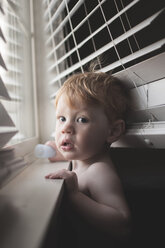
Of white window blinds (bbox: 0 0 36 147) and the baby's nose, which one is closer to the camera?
the baby's nose

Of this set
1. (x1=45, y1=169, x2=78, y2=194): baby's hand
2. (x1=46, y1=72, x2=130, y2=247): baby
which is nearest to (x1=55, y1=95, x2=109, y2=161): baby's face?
(x1=46, y1=72, x2=130, y2=247): baby

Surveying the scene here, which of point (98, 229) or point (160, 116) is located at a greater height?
point (160, 116)

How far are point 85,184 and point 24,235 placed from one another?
33 cm

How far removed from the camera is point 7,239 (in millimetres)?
293

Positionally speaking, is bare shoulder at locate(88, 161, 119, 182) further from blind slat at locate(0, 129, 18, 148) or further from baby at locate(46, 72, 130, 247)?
blind slat at locate(0, 129, 18, 148)

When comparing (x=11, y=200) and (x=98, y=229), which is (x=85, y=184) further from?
(x=11, y=200)

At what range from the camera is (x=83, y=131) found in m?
0.65

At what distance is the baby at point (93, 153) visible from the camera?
0.53 meters

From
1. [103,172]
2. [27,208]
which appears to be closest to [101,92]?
[103,172]

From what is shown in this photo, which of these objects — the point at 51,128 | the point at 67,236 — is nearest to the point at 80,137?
the point at 67,236

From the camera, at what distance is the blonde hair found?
0.68 meters

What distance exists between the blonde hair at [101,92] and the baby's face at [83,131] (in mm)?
23

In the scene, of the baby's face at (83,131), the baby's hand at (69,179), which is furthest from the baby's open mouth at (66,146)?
the baby's hand at (69,179)

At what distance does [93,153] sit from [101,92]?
209mm
